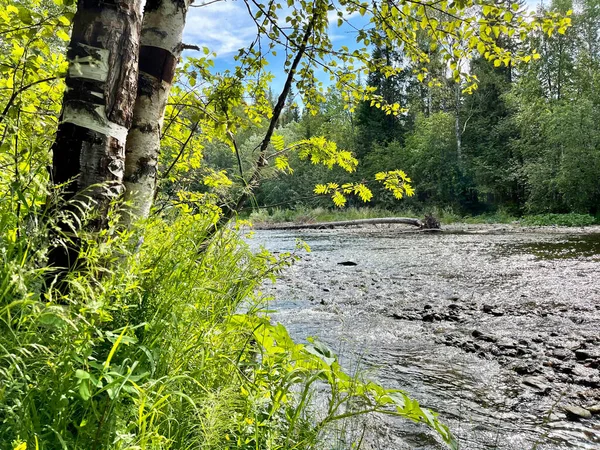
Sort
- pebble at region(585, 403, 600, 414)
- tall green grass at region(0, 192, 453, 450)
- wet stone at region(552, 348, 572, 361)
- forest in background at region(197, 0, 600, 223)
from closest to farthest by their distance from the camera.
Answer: tall green grass at region(0, 192, 453, 450) < pebble at region(585, 403, 600, 414) < wet stone at region(552, 348, 572, 361) < forest in background at region(197, 0, 600, 223)

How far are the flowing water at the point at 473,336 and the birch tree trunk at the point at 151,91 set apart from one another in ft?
6.48

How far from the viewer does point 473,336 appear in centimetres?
449

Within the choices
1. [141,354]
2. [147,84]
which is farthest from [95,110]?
[141,354]

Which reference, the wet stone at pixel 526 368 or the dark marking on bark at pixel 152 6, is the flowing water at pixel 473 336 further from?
the dark marking on bark at pixel 152 6

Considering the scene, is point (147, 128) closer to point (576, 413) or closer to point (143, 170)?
point (143, 170)

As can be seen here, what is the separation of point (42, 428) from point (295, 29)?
11.9 ft

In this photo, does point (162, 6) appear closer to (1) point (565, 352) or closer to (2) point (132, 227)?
(2) point (132, 227)

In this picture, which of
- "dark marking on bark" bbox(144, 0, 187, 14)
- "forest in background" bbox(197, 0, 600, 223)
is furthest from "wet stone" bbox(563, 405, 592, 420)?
"forest in background" bbox(197, 0, 600, 223)

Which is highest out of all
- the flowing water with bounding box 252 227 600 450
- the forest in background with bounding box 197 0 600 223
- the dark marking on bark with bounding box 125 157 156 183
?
the forest in background with bounding box 197 0 600 223

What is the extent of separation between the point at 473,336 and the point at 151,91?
4.33m

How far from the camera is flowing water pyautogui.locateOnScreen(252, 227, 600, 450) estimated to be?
2639 mm

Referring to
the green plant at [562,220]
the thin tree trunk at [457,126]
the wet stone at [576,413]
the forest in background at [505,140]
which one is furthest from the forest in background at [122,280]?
the thin tree trunk at [457,126]

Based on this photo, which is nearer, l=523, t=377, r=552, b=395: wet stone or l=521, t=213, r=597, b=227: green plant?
l=523, t=377, r=552, b=395: wet stone

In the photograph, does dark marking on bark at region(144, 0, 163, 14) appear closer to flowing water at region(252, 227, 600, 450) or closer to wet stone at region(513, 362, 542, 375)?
flowing water at region(252, 227, 600, 450)
